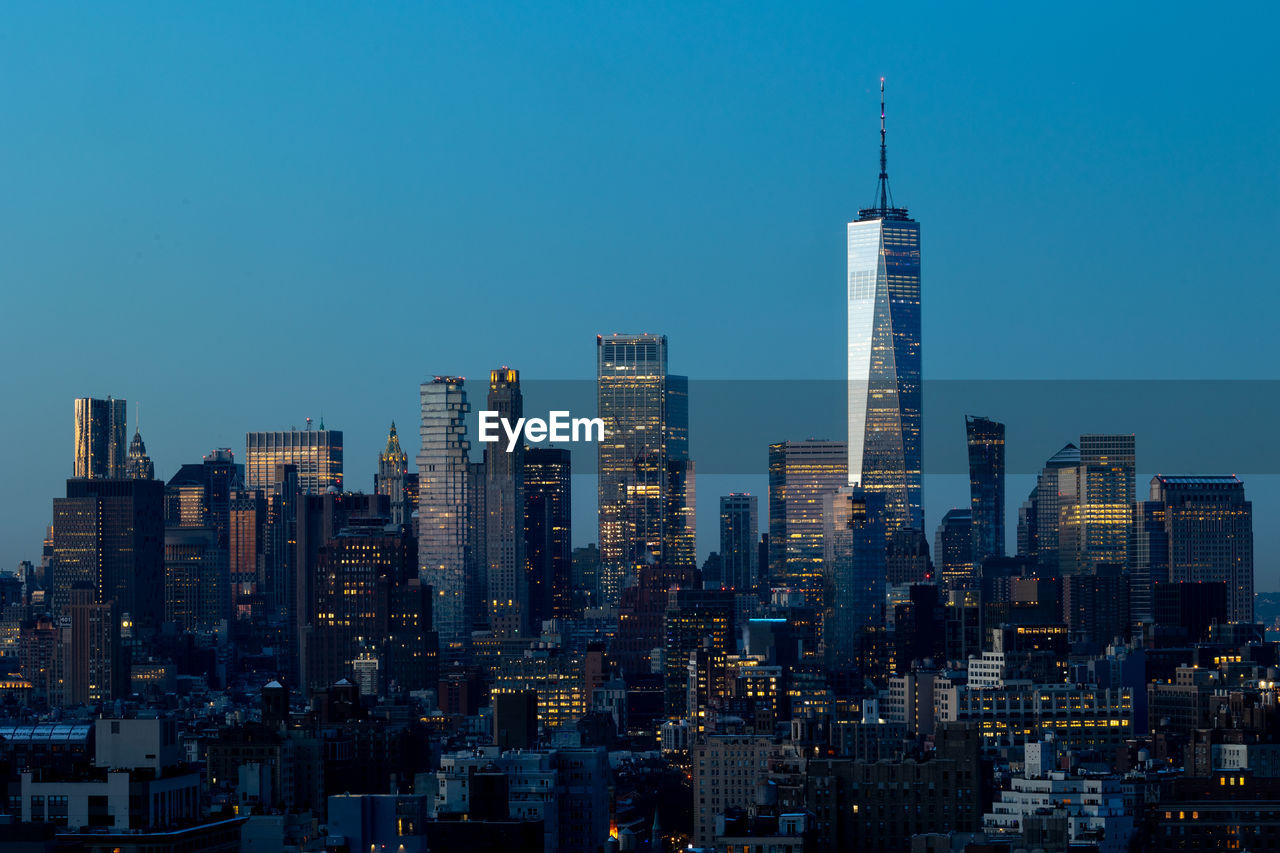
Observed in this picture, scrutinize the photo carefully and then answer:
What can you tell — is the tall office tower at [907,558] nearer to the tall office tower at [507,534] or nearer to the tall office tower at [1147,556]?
the tall office tower at [1147,556]

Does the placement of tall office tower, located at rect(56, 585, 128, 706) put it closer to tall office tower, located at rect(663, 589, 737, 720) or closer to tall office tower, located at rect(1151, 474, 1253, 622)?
tall office tower, located at rect(663, 589, 737, 720)

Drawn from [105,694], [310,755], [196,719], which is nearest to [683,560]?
[105,694]

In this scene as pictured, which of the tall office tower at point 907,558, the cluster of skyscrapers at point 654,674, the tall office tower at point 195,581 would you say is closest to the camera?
the cluster of skyscrapers at point 654,674

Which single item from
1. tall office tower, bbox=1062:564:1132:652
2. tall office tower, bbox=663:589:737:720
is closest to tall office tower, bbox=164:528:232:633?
tall office tower, bbox=663:589:737:720

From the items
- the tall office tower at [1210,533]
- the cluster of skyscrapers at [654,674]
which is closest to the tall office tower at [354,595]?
the cluster of skyscrapers at [654,674]

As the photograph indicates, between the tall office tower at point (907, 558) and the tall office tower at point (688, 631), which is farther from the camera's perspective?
the tall office tower at point (907, 558)

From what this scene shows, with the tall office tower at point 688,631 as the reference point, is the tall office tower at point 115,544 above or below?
above
